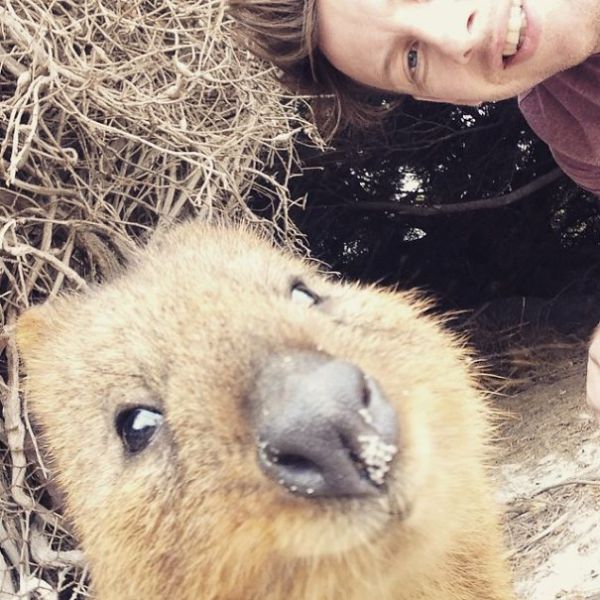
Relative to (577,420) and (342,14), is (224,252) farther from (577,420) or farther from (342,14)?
(577,420)

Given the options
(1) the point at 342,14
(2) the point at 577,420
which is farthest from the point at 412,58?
(2) the point at 577,420

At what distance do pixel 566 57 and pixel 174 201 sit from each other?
201 centimetres

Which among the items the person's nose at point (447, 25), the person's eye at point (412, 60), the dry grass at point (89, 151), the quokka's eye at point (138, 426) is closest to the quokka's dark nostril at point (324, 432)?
the quokka's eye at point (138, 426)

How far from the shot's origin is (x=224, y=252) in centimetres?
256

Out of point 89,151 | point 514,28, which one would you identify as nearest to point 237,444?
point 514,28

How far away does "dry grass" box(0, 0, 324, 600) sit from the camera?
11.3 feet

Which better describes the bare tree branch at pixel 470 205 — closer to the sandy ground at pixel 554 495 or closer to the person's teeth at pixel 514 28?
the sandy ground at pixel 554 495

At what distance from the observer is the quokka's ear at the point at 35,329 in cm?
286

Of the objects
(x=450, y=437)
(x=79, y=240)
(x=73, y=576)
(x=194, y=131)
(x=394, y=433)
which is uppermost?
(x=394, y=433)

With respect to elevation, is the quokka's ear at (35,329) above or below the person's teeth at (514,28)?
below

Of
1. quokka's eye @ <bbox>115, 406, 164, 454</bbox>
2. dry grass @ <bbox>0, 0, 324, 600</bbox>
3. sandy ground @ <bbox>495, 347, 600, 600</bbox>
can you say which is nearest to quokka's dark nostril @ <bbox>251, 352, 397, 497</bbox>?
quokka's eye @ <bbox>115, 406, 164, 454</bbox>

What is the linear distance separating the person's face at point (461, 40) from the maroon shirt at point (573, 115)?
29 centimetres

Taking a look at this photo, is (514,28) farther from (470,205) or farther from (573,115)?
(470,205)

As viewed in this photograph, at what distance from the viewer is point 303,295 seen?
231 cm
